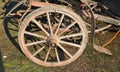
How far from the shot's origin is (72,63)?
5.59 metres

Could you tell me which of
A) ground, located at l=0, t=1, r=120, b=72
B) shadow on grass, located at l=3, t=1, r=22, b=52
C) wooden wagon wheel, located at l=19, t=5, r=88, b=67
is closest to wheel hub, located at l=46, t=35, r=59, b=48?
wooden wagon wheel, located at l=19, t=5, r=88, b=67

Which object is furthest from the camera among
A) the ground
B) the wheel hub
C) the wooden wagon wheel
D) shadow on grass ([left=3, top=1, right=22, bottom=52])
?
shadow on grass ([left=3, top=1, right=22, bottom=52])

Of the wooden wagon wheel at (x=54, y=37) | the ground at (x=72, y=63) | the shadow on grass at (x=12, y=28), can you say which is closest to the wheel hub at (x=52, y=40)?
the wooden wagon wheel at (x=54, y=37)

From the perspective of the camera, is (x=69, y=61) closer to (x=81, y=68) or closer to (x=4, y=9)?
(x=81, y=68)

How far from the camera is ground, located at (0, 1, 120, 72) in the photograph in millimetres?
5441

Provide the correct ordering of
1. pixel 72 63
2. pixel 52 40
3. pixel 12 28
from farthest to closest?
pixel 12 28 → pixel 72 63 → pixel 52 40

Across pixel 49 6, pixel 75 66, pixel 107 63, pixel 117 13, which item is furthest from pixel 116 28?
pixel 49 6

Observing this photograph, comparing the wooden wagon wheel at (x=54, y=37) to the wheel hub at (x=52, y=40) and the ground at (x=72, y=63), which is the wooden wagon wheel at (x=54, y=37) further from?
the ground at (x=72, y=63)

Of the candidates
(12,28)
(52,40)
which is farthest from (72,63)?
(12,28)

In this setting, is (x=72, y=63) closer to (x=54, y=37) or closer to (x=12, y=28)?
(x=54, y=37)

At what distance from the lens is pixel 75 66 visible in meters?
5.52

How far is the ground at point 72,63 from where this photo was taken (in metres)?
5.44

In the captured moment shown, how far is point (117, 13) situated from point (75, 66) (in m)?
1.48

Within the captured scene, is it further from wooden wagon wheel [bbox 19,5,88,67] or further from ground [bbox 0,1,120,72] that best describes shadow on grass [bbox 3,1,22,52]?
wooden wagon wheel [bbox 19,5,88,67]
